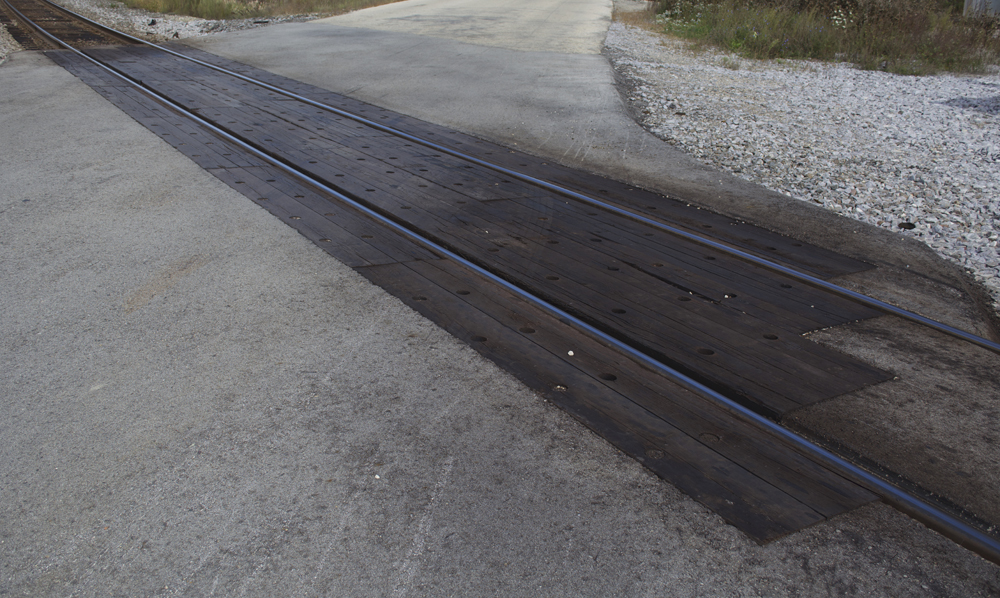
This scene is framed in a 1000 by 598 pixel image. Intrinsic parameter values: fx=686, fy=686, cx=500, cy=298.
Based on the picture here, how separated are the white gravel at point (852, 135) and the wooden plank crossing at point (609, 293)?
4.81 feet

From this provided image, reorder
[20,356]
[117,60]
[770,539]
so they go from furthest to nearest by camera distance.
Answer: [117,60]
[20,356]
[770,539]

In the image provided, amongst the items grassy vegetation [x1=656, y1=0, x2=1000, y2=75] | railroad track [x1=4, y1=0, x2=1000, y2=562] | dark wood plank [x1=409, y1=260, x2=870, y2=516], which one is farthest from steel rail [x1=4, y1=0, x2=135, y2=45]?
dark wood plank [x1=409, y1=260, x2=870, y2=516]

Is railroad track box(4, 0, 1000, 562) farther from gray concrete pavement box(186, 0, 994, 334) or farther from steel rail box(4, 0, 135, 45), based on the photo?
steel rail box(4, 0, 135, 45)

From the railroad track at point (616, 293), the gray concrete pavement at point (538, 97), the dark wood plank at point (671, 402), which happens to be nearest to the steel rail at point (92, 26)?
the gray concrete pavement at point (538, 97)

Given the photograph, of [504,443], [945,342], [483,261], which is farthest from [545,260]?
[945,342]

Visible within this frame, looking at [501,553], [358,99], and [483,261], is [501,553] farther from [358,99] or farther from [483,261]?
[358,99]

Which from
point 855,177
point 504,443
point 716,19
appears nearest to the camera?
point 504,443

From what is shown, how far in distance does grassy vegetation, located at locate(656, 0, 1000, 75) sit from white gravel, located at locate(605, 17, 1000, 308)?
0.88 m

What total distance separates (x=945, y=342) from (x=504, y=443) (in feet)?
8.94

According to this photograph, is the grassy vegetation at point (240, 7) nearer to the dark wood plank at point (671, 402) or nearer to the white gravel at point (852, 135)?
the white gravel at point (852, 135)

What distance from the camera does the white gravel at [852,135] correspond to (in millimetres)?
6117

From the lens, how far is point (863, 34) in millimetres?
14984

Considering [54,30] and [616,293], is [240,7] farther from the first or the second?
[616,293]

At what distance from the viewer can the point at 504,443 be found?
9.71ft
